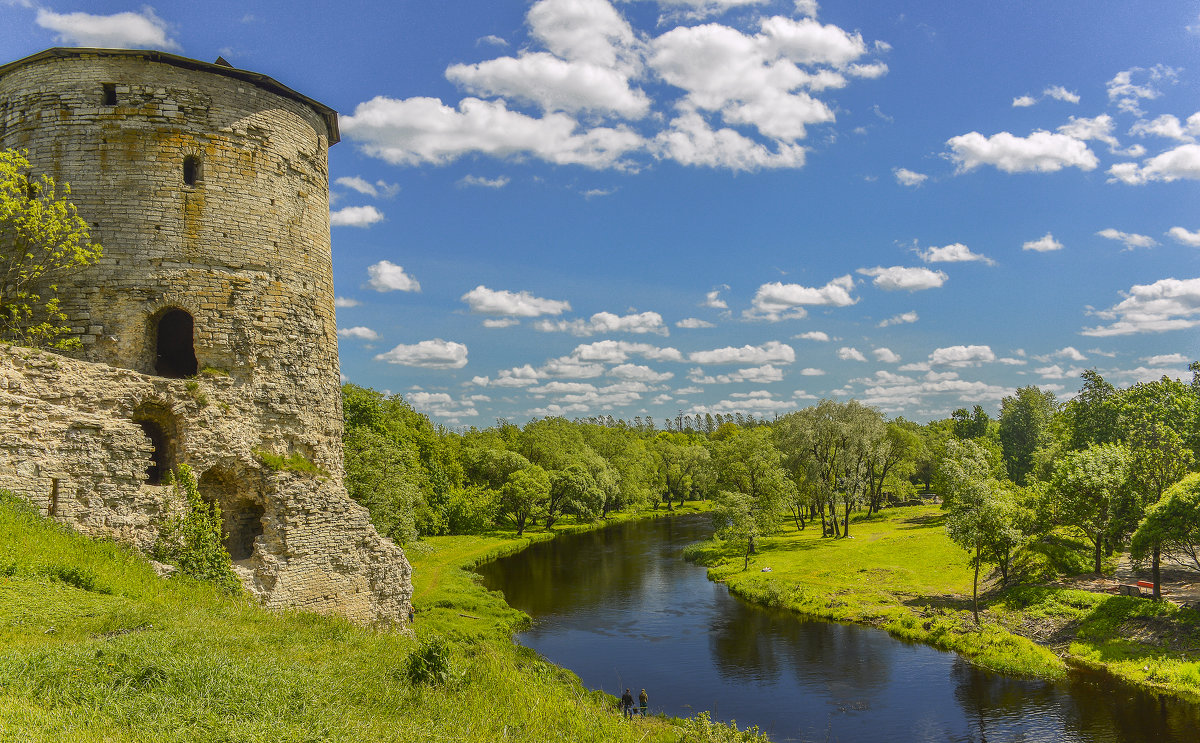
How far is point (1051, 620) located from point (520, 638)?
2311 centimetres

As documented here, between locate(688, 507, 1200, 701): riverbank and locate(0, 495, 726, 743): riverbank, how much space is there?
71.6 ft

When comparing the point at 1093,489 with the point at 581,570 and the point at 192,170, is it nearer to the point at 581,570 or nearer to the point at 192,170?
the point at 581,570

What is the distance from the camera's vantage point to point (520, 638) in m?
29.8

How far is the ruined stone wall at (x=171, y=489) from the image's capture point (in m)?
11.4

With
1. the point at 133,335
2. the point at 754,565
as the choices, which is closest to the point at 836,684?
the point at 754,565

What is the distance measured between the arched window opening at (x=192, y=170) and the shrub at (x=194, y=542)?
244 inches

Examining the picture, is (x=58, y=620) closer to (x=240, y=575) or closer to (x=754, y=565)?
(x=240, y=575)

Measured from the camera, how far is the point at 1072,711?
21141mm

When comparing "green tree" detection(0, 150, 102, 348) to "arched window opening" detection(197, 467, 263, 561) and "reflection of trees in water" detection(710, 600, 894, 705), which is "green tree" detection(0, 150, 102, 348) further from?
"reflection of trees in water" detection(710, 600, 894, 705)

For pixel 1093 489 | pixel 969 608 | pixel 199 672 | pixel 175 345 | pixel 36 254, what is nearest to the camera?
pixel 199 672

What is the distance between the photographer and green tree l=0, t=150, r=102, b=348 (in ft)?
42.8

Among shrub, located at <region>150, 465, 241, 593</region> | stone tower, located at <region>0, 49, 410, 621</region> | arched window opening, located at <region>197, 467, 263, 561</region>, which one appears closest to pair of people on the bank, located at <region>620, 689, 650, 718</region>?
stone tower, located at <region>0, 49, 410, 621</region>

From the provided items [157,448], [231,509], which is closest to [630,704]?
[231,509]

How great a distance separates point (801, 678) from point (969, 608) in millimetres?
11656
